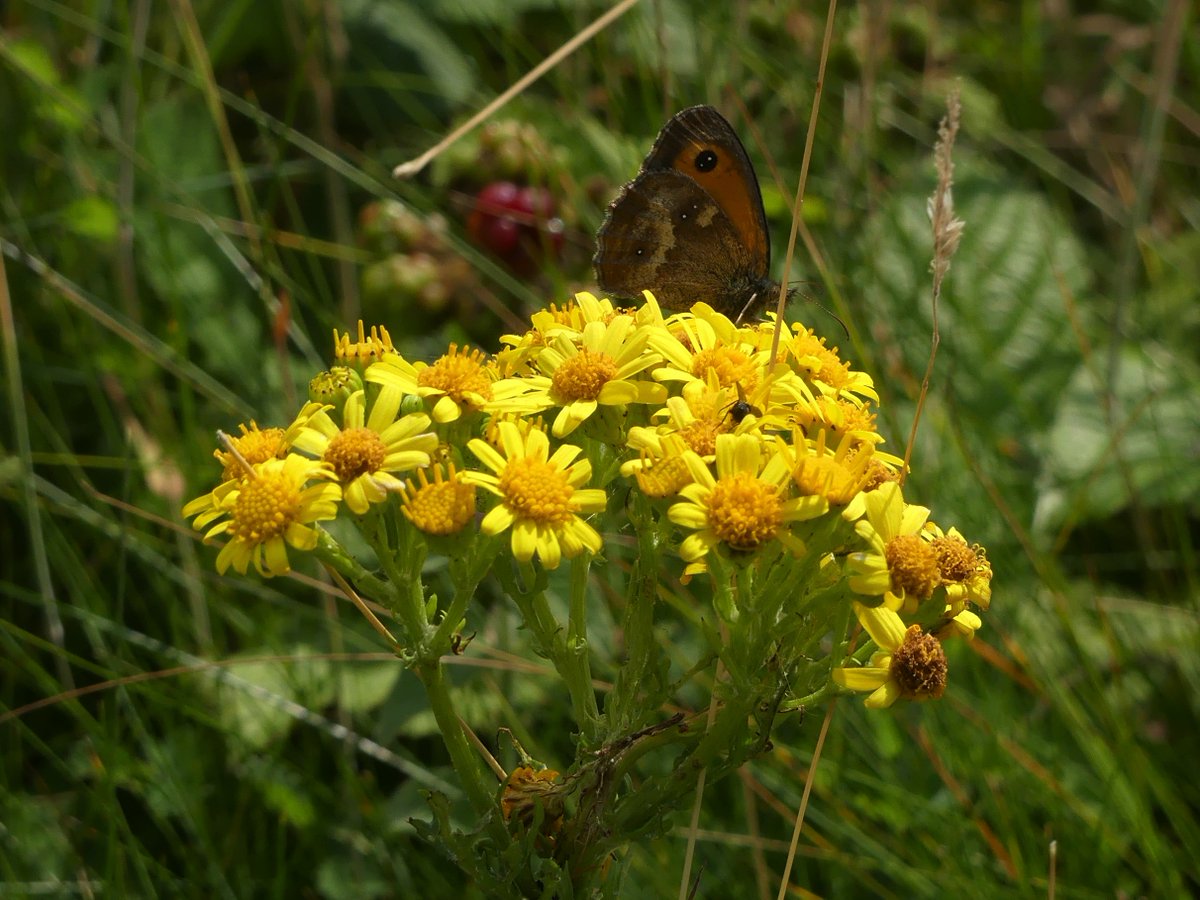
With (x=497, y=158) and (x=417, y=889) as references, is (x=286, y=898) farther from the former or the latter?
(x=497, y=158)

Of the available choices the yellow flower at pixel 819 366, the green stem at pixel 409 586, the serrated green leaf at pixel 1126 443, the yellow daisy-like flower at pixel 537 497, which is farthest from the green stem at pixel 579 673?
the serrated green leaf at pixel 1126 443

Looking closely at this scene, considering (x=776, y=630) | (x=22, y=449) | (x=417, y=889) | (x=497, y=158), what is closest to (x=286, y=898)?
(x=417, y=889)

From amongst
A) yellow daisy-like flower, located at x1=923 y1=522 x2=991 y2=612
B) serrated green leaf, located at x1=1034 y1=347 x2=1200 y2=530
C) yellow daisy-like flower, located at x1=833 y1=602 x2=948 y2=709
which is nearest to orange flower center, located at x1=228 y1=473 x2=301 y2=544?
yellow daisy-like flower, located at x1=833 y1=602 x2=948 y2=709

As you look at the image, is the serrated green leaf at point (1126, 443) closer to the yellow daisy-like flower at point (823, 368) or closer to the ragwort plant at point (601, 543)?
the yellow daisy-like flower at point (823, 368)

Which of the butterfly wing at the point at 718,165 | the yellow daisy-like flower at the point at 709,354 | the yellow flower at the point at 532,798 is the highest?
the butterfly wing at the point at 718,165

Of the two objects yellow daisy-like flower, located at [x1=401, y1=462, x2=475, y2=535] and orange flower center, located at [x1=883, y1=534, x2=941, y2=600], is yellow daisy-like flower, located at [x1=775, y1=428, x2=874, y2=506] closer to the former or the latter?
orange flower center, located at [x1=883, y1=534, x2=941, y2=600]

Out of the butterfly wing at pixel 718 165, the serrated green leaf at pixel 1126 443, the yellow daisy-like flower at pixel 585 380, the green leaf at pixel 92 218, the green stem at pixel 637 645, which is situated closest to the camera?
the green stem at pixel 637 645
